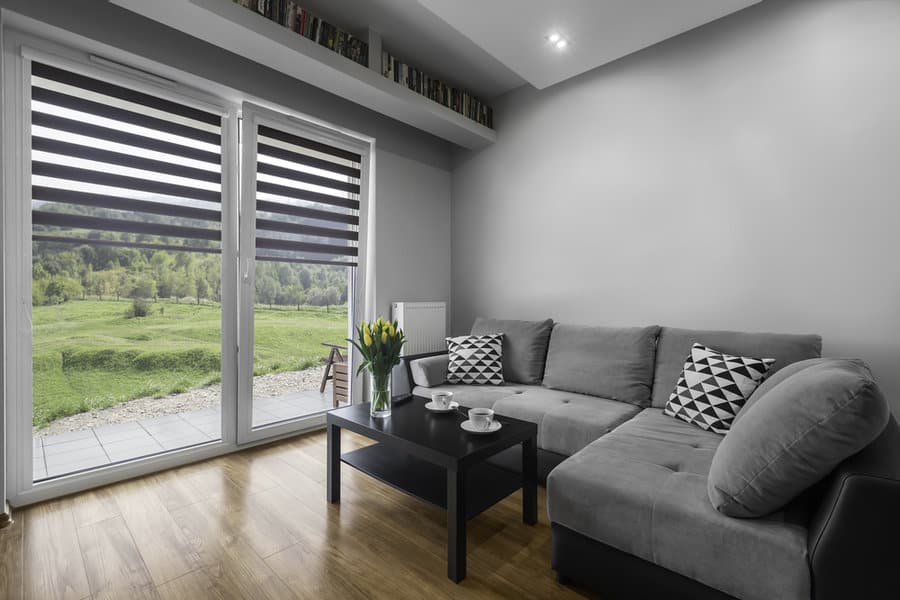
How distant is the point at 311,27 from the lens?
2.64 metres

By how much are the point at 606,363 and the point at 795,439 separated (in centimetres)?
158

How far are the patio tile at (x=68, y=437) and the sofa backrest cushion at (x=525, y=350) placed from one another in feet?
8.63

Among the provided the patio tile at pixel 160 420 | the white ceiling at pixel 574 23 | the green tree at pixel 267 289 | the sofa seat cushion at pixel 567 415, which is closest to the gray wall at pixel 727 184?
the white ceiling at pixel 574 23

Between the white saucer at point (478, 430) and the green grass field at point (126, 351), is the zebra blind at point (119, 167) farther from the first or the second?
the white saucer at point (478, 430)

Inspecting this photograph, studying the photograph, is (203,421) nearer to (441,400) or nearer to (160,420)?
(160,420)

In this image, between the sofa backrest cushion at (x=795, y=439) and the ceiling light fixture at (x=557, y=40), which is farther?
the ceiling light fixture at (x=557, y=40)

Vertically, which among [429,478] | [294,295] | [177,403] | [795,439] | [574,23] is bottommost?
[429,478]

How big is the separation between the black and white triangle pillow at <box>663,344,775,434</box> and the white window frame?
2.70 meters

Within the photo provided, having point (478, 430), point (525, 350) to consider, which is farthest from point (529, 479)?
point (525, 350)

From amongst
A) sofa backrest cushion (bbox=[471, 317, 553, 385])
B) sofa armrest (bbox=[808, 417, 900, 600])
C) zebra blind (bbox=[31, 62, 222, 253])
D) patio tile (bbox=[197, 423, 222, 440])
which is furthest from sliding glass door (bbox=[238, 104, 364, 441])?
sofa armrest (bbox=[808, 417, 900, 600])

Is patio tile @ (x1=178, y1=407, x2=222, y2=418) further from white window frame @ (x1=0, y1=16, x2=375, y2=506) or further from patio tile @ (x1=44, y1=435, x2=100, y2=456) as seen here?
patio tile @ (x1=44, y1=435, x2=100, y2=456)

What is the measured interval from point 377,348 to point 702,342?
1.87 metres

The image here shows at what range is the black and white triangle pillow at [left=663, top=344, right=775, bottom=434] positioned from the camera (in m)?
2.04

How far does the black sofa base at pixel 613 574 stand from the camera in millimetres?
1300
